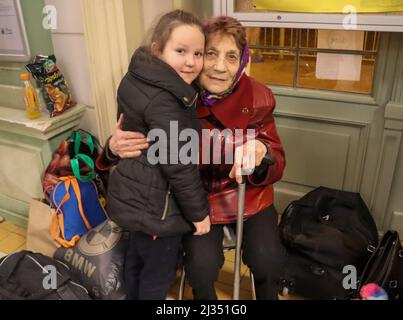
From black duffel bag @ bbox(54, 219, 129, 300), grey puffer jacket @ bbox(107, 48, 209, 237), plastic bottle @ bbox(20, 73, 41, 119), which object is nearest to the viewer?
grey puffer jacket @ bbox(107, 48, 209, 237)

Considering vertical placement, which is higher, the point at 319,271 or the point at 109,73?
the point at 109,73

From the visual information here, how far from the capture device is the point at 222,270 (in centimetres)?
200

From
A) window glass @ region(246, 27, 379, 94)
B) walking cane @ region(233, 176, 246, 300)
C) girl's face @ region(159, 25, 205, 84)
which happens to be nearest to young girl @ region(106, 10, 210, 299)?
girl's face @ region(159, 25, 205, 84)

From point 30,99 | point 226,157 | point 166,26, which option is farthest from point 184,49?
point 30,99

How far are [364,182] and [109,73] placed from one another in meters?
1.39

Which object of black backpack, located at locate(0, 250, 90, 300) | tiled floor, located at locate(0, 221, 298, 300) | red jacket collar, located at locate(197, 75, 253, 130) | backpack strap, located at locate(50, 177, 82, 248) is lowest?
tiled floor, located at locate(0, 221, 298, 300)

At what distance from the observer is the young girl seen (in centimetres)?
126

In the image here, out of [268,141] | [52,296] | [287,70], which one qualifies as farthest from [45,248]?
[287,70]

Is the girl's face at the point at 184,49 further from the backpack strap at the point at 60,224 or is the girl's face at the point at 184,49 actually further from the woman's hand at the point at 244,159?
the backpack strap at the point at 60,224

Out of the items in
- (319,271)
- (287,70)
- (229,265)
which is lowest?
(229,265)

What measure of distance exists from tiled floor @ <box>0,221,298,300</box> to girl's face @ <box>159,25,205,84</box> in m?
1.04

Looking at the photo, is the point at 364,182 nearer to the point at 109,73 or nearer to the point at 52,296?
the point at 109,73

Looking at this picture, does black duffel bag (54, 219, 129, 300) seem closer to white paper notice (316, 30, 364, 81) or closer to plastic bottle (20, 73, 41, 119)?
plastic bottle (20, 73, 41, 119)

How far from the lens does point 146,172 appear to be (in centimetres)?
135
